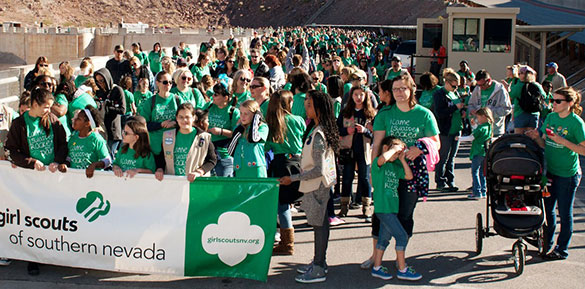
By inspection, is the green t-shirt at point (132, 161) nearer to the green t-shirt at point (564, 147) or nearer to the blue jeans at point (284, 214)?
the blue jeans at point (284, 214)

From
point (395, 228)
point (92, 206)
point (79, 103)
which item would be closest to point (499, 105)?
point (395, 228)

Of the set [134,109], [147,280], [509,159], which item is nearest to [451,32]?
[134,109]

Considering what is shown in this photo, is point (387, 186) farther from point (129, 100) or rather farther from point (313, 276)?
point (129, 100)

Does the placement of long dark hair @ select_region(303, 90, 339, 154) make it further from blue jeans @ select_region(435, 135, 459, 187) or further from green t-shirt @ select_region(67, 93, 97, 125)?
blue jeans @ select_region(435, 135, 459, 187)

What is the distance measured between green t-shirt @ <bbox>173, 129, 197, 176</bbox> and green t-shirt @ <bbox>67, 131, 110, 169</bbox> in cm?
71

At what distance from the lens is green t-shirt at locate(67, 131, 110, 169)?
761 cm

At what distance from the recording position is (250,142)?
7609mm

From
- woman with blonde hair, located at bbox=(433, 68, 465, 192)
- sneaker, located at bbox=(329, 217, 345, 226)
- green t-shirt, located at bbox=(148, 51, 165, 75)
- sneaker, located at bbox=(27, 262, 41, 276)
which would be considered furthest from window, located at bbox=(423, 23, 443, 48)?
sneaker, located at bbox=(27, 262, 41, 276)

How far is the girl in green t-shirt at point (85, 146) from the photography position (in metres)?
7.59

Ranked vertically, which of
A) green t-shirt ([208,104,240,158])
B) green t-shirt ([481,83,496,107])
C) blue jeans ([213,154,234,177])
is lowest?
blue jeans ([213,154,234,177])

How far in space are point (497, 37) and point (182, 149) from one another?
15.8 metres

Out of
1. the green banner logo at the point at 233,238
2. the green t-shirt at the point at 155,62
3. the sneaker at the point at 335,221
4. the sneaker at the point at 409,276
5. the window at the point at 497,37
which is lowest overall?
the sneaker at the point at 409,276

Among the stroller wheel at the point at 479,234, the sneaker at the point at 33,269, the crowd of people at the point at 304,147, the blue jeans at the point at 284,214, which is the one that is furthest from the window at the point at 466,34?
the sneaker at the point at 33,269

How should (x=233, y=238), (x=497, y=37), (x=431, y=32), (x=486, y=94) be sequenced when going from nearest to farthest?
1. (x=233, y=238)
2. (x=486, y=94)
3. (x=497, y=37)
4. (x=431, y=32)
